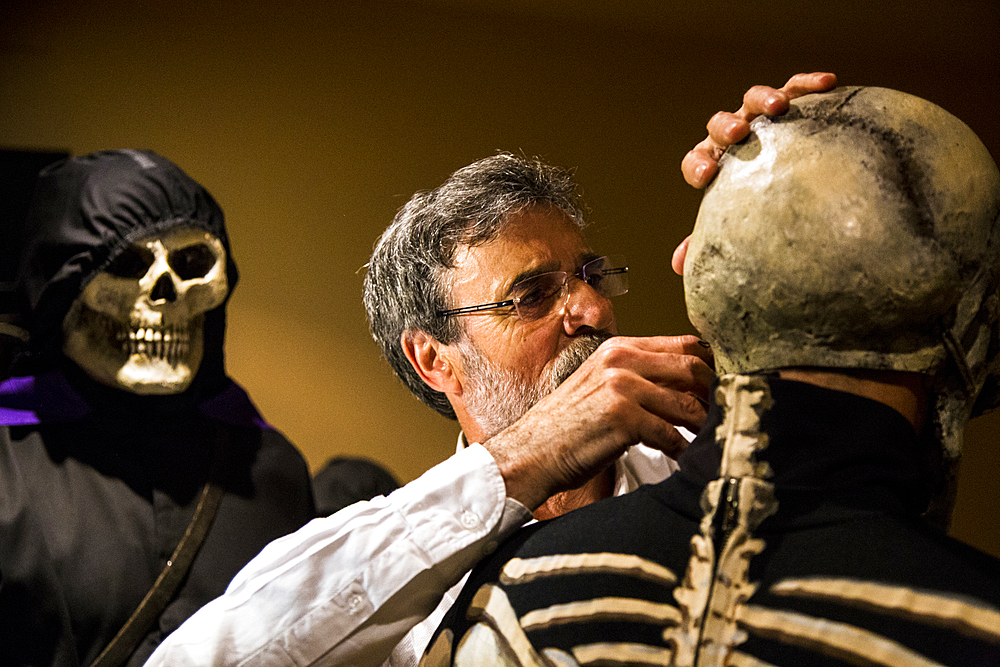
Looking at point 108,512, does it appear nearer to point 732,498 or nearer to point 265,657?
point 265,657

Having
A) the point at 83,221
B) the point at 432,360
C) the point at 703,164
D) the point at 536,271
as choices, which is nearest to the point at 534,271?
the point at 536,271

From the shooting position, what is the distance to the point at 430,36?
109 inches

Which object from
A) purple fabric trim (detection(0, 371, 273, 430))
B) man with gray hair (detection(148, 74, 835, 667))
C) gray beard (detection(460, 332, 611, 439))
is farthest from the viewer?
purple fabric trim (detection(0, 371, 273, 430))

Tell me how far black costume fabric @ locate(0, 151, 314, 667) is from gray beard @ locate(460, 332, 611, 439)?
719 mm

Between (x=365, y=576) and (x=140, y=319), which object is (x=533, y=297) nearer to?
(x=365, y=576)

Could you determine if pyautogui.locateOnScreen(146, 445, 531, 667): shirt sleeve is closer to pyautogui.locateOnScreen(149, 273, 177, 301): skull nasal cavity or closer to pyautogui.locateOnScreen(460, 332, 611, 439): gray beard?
pyautogui.locateOnScreen(460, 332, 611, 439): gray beard

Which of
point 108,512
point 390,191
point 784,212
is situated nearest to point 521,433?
point 784,212

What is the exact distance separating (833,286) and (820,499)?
177 mm

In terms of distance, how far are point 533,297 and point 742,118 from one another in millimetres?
760

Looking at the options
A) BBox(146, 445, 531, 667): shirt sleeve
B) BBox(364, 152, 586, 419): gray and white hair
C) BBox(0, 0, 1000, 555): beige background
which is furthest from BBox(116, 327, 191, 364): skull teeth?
BBox(146, 445, 531, 667): shirt sleeve

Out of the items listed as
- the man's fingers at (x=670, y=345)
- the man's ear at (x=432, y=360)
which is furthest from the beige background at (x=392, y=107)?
the man's fingers at (x=670, y=345)

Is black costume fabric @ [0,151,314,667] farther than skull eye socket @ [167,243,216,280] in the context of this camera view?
No

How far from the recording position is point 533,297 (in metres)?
1.58

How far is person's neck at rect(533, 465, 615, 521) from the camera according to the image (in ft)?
5.13
